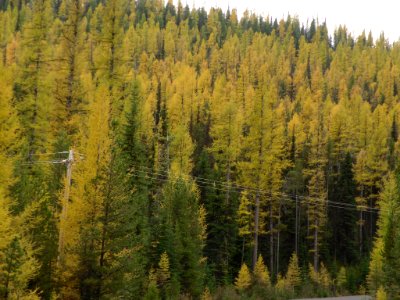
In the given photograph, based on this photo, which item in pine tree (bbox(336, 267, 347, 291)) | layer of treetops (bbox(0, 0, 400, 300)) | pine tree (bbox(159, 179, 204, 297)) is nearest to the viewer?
layer of treetops (bbox(0, 0, 400, 300))

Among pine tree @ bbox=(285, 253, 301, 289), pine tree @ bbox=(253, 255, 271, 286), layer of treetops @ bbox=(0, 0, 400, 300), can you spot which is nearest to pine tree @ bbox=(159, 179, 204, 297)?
layer of treetops @ bbox=(0, 0, 400, 300)

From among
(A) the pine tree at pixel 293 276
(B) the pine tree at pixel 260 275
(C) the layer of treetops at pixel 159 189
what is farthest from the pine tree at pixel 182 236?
(A) the pine tree at pixel 293 276

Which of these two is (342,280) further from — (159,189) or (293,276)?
(159,189)

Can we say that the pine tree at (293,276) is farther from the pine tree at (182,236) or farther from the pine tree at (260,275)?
the pine tree at (182,236)

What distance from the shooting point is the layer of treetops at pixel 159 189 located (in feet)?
71.1

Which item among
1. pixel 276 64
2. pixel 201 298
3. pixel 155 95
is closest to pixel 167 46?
pixel 276 64

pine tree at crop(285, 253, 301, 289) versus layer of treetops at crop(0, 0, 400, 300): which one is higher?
layer of treetops at crop(0, 0, 400, 300)

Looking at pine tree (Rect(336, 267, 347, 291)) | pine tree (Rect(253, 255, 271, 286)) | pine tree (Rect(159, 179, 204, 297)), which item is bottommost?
pine tree (Rect(336, 267, 347, 291))

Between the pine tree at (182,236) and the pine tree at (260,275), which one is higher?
the pine tree at (182,236)

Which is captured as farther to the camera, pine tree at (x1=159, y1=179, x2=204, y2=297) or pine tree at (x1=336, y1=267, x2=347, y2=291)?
pine tree at (x1=336, y1=267, x2=347, y2=291)

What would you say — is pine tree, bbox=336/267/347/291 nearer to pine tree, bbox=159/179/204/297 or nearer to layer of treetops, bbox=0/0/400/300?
layer of treetops, bbox=0/0/400/300

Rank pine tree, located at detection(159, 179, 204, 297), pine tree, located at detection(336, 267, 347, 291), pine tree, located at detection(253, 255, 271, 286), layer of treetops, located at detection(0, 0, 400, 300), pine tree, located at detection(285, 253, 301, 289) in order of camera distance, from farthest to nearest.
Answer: pine tree, located at detection(336, 267, 347, 291)
pine tree, located at detection(285, 253, 301, 289)
pine tree, located at detection(253, 255, 271, 286)
pine tree, located at detection(159, 179, 204, 297)
layer of treetops, located at detection(0, 0, 400, 300)

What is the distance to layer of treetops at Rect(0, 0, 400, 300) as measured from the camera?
71.1 feet

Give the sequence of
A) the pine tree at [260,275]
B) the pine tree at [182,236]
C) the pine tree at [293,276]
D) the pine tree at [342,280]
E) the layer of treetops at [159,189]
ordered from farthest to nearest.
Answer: the pine tree at [342,280], the pine tree at [293,276], the pine tree at [260,275], the pine tree at [182,236], the layer of treetops at [159,189]
